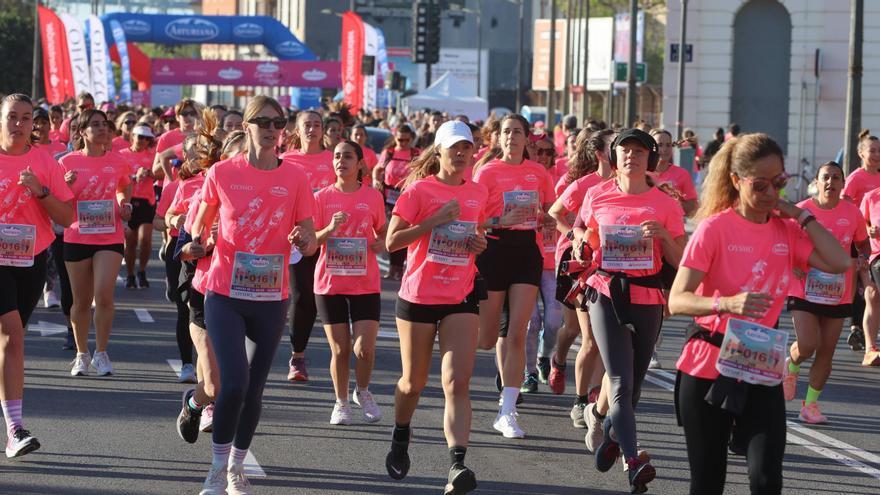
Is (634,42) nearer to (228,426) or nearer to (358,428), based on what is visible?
(358,428)

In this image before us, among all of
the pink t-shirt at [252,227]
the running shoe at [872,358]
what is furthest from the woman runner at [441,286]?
the running shoe at [872,358]

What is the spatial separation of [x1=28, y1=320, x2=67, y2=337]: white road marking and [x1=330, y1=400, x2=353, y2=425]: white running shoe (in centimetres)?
477

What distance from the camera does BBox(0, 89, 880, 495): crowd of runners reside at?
589 centimetres

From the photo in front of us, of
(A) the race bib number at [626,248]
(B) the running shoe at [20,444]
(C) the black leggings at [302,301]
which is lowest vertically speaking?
(B) the running shoe at [20,444]

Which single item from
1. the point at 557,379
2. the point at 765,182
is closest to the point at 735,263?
the point at 765,182

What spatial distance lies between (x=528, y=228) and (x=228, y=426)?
10.5 feet

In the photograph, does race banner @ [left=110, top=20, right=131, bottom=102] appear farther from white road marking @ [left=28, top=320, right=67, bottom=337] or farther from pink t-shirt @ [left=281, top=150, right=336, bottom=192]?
pink t-shirt @ [left=281, top=150, right=336, bottom=192]

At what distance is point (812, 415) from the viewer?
10.3 meters

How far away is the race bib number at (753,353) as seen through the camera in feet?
18.9

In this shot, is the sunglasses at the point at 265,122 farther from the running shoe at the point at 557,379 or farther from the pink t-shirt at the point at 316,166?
the pink t-shirt at the point at 316,166

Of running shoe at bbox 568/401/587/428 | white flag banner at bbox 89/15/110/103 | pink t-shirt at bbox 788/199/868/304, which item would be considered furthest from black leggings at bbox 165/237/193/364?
white flag banner at bbox 89/15/110/103

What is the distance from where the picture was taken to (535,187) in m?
10.1

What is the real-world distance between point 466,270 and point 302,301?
3660 millimetres

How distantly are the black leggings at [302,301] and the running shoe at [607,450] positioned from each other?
384 cm
